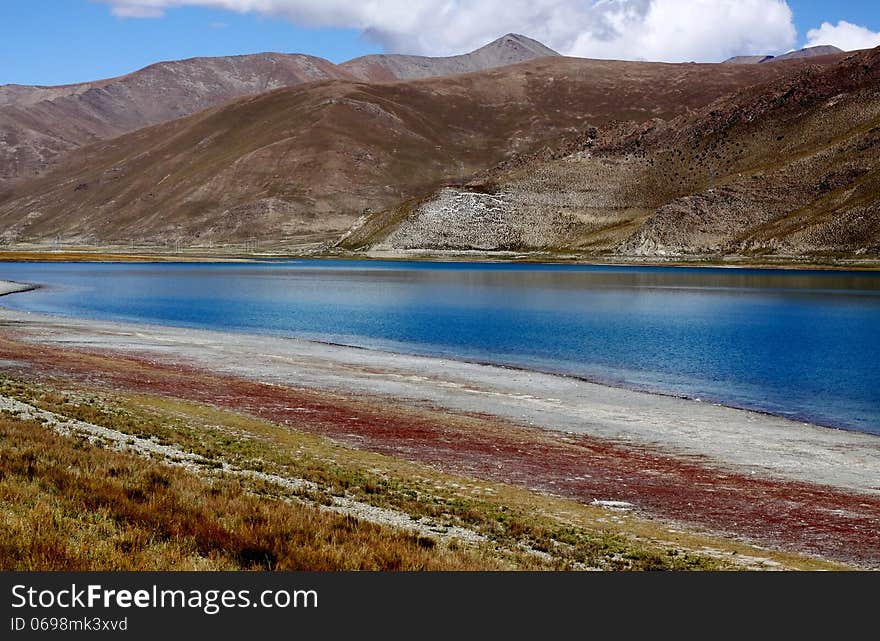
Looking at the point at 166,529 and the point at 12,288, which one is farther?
the point at 12,288

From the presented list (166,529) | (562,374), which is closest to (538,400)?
(562,374)

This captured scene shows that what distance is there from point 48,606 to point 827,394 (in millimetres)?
37035

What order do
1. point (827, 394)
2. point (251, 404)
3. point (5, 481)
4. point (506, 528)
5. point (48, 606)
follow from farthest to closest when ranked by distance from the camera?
point (827, 394), point (251, 404), point (506, 528), point (5, 481), point (48, 606)

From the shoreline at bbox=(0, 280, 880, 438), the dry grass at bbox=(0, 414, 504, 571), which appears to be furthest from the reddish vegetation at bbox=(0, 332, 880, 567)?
the shoreline at bbox=(0, 280, 880, 438)

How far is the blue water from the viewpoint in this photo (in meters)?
43.0

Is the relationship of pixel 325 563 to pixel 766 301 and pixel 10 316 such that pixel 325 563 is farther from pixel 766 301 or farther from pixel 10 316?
pixel 766 301

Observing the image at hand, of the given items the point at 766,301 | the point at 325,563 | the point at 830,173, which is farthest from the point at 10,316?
the point at 830,173

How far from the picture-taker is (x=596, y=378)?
143ft

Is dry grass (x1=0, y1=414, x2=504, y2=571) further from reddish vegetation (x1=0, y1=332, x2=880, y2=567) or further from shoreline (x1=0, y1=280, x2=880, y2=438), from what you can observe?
shoreline (x1=0, y1=280, x2=880, y2=438)

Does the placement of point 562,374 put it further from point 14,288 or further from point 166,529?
point 14,288

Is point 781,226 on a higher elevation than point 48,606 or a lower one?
higher

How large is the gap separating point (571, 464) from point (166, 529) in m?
14.0

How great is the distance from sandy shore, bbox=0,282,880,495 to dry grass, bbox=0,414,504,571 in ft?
47.0

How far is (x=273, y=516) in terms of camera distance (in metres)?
13.3
